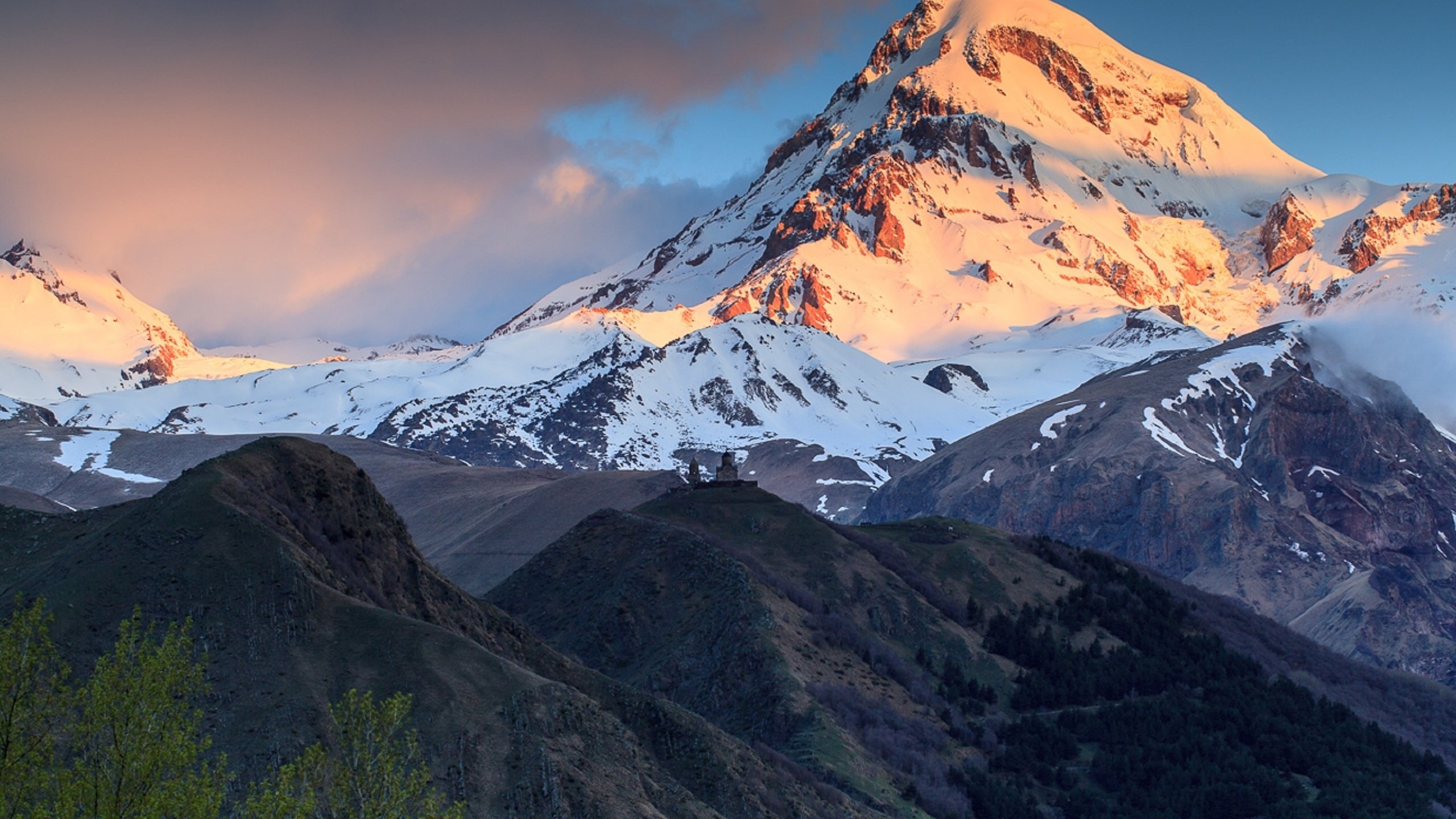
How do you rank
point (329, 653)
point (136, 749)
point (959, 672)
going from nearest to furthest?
point (136, 749) < point (329, 653) < point (959, 672)

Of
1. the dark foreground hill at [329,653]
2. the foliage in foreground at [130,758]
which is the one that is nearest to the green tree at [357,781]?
the foliage in foreground at [130,758]

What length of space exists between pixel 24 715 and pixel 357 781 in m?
8.04

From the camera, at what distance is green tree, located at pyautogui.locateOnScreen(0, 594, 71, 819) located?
122 ft

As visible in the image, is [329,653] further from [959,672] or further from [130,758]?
[959,672]

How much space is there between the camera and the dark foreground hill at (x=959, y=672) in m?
106

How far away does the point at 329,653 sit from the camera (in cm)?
6353

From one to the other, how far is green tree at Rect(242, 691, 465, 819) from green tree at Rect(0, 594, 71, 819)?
4867mm

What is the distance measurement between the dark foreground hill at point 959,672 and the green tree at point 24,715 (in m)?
54.2

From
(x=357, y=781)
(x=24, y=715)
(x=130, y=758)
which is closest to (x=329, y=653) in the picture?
(x=357, y=781)

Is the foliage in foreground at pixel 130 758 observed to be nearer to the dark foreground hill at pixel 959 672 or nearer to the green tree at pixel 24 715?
the green tree at pixel 24 715

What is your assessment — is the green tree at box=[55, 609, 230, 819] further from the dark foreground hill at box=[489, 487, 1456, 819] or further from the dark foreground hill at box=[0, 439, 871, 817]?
the dark foreground hill at box=[489, 487, 1456, 819]

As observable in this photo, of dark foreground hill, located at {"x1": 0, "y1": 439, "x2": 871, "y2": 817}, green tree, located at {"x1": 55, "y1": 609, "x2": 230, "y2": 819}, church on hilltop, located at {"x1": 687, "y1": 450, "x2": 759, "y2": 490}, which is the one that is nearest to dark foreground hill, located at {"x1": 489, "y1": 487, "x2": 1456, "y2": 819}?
church on hilltop, located at {"x1": 687, "y1": 450, "x2": 759, "y2": 490}

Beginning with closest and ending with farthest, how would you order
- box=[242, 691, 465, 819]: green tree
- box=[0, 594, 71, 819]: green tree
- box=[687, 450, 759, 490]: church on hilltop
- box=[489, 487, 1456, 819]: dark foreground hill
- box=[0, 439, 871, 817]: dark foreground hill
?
box=[0, 594, 71, 819]: green tree < box=[242, 691, 465, 819]: green tree < box=[0, 439, 871, 817]: dark foreground hill < box=[489, 487, 1456, 819]: dark foreground hill < box=[687, 450, 759, 490]: church on hilltop

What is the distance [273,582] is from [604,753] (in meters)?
14.9
